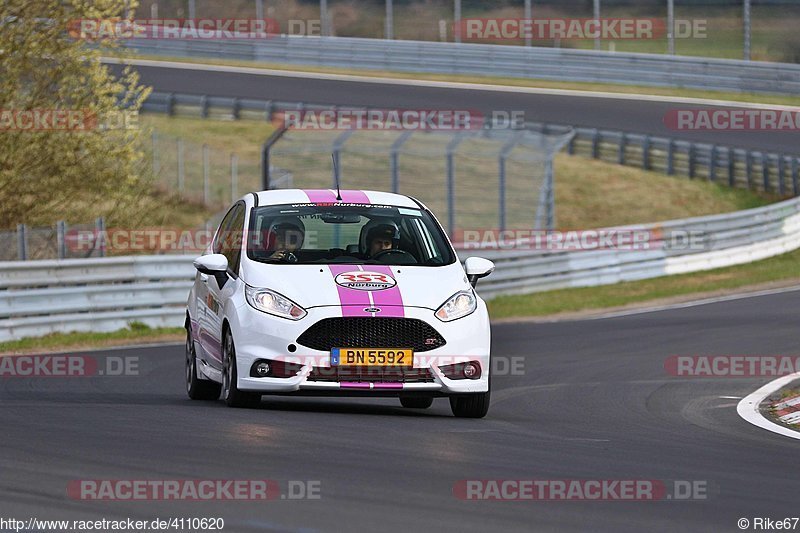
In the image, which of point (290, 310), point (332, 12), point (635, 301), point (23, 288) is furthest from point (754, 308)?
point (332, 12)

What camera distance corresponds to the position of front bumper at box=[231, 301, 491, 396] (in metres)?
10.6

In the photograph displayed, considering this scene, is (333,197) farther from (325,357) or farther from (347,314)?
(325,357)

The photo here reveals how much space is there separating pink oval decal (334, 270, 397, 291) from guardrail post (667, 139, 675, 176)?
96.4 ft

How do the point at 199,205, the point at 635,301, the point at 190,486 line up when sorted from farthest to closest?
the point at 199,205 → the point at 635,301 → the point at 190,486

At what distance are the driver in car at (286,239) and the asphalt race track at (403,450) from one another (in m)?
1.12

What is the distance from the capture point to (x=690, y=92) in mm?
43750

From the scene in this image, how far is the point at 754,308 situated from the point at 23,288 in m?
10.4

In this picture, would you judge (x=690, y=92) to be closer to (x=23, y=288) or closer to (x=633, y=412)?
(x=23, y=288)

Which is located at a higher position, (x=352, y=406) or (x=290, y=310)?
(x=290, y=310)

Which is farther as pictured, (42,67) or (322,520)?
(42,67)

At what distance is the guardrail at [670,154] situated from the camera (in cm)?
3781

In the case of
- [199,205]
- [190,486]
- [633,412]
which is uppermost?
[190,486]

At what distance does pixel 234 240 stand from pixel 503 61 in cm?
3432

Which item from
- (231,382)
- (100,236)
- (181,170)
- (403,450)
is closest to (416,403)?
(231,382)
